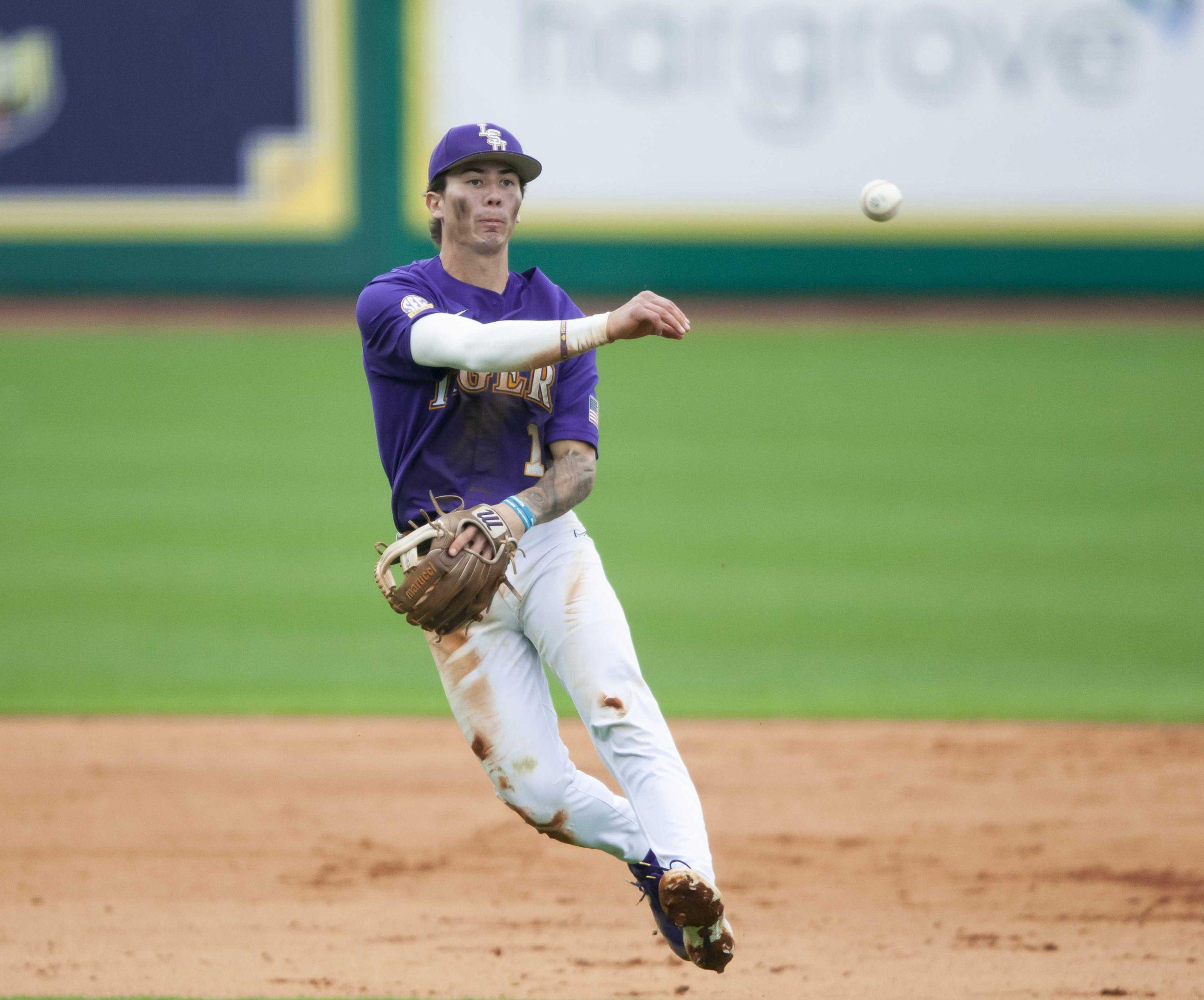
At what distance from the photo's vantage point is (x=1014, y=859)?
5574 millimetres

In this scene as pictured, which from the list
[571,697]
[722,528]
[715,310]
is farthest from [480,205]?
[715,310]

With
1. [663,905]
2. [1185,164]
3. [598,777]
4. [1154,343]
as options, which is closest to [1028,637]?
[598,777]

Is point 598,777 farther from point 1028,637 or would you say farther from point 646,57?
point 646,57

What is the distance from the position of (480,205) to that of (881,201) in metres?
1.21

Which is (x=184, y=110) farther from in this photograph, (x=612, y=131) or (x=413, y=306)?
(x=413, y=306)

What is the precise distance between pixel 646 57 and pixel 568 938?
1625 centimetres

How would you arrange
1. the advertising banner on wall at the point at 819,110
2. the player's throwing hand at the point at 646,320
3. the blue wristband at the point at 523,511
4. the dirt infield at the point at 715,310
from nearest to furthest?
the player's throwing hand at the point at 646,320 < the blue wristband at the point at 523,511 < the advertising banner on wall at the point at 819,110 < the dirt infield at the point at 715,310

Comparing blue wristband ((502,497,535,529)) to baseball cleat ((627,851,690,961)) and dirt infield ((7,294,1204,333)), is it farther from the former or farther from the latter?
dirt infield ((7,294,1204,333))

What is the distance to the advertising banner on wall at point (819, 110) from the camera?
62.8 ft

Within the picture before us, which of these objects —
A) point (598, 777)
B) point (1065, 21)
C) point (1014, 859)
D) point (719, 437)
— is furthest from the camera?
point (1065, 21)

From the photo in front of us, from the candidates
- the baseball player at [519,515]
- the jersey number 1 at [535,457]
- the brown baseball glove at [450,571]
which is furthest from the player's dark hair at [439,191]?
the brown baseball glove at [450,571]

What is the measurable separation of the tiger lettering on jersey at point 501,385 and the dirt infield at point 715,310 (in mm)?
15253

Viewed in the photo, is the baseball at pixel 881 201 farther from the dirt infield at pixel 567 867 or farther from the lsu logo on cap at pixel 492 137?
the dirt infield at pixel 567 867

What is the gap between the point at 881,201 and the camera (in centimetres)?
449
